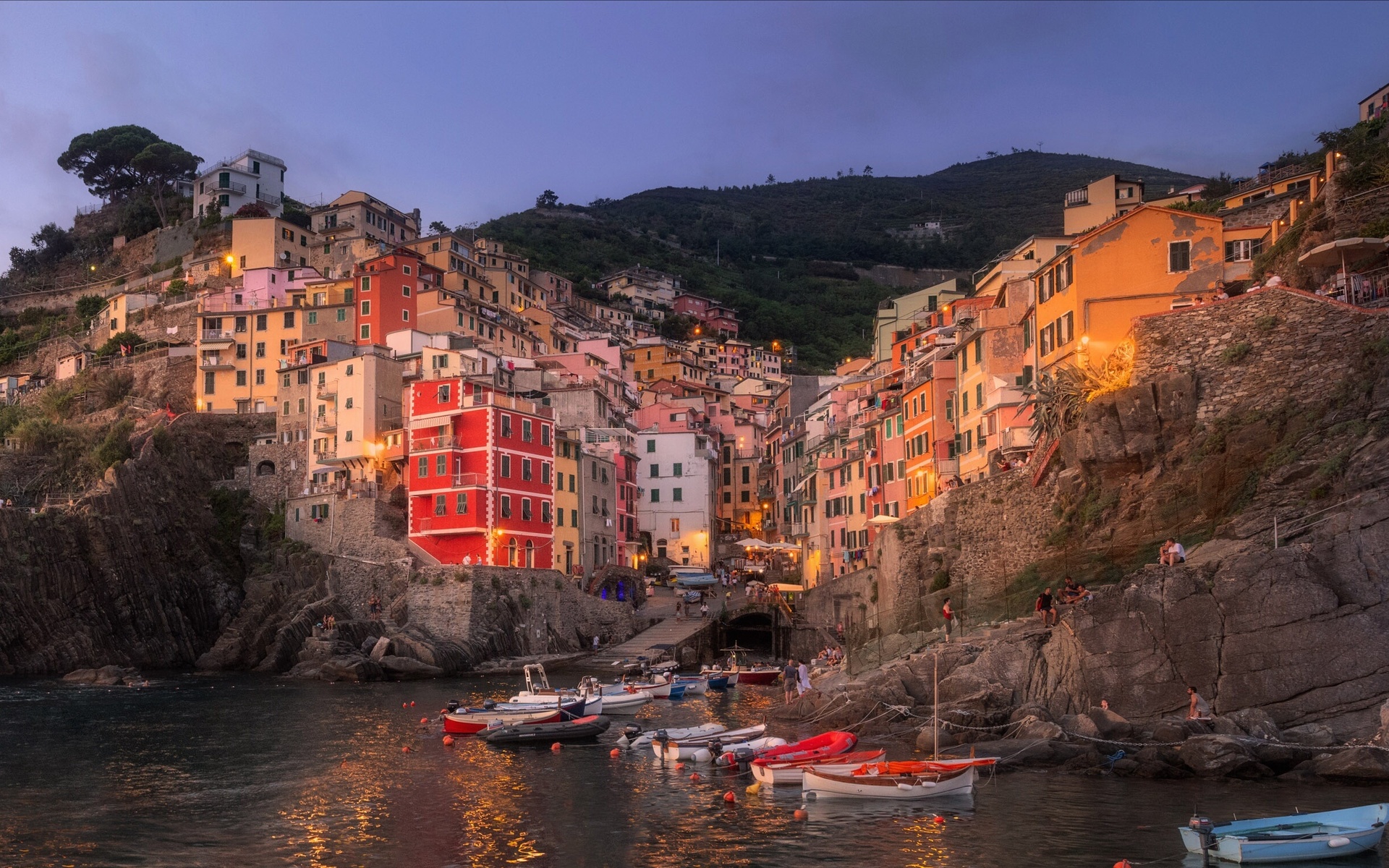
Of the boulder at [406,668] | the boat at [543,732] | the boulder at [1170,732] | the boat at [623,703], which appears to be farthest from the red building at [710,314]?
the boulder at [1170,732]

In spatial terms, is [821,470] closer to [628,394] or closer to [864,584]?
[864,584]

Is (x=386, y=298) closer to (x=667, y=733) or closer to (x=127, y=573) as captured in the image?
(x=127, y=573)

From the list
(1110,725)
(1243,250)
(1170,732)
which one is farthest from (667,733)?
(1243,250)

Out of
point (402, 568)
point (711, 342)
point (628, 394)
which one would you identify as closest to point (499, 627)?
point (402, 568)

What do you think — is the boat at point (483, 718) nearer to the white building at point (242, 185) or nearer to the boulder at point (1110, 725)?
the boulder at point (1110, 725)

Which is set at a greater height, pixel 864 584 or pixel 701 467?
pixel 701 467

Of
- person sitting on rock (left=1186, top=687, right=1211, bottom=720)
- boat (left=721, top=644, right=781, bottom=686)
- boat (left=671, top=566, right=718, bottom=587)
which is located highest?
boat (left=671, top=566, right=718, bottom=587)

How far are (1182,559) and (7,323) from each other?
11532 centimetres

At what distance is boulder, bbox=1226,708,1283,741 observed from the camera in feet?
90.3

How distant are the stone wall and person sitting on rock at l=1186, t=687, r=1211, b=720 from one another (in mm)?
9863

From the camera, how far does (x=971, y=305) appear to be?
6291 cm

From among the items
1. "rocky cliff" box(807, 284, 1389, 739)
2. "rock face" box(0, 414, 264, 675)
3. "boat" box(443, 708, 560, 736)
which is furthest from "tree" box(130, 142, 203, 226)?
"rocky cliff" box(807, 284, 1389, 739)

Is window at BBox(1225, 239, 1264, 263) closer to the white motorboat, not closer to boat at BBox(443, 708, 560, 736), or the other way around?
the white motorboat

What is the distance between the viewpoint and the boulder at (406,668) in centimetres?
6184
